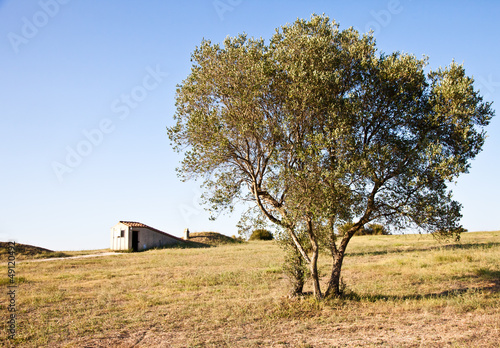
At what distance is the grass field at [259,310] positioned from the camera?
1277 centimetres

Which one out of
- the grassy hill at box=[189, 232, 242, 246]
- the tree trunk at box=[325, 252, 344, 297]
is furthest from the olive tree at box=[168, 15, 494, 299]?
the grassy hill at box=[189, 232, 242, 246]

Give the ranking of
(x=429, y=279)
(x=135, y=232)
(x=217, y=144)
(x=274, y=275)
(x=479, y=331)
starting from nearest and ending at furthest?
(x=479, y=331) → (x=217, y=144) → (x=429, y=279) → (x=274, y=275) → (x=135, y=232)

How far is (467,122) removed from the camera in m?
16.5

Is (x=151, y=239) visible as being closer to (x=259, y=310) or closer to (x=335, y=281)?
(x=259, y=310)

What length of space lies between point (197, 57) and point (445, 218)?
14.4 metres

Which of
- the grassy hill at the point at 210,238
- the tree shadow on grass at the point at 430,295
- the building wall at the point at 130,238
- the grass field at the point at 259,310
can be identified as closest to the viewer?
the grass field at the point at 259,310

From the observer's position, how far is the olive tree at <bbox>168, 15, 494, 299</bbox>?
15.9 metres

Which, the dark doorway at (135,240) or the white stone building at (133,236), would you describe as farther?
the dark doorway at (135,240)

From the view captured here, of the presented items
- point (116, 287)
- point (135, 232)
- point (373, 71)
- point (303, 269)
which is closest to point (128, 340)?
point (303, 269)

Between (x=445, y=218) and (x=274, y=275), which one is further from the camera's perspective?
(x=274, y=275)

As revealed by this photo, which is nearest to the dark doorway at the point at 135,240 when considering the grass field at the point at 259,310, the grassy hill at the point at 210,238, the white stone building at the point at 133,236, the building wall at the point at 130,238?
the white stone building at the point at 133,236

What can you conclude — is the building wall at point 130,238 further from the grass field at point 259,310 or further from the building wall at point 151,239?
the grass field at point 259,310

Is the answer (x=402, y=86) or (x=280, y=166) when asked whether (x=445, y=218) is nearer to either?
(x=402, y=86)

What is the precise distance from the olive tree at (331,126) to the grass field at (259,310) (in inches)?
116
